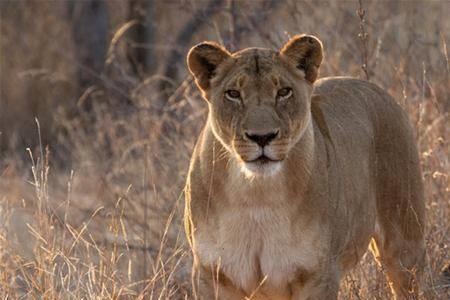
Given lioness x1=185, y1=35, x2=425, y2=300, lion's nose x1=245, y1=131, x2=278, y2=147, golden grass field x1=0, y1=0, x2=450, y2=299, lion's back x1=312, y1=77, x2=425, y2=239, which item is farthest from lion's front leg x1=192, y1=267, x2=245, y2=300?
lion's back x1=312, y1=77, x2=425, y2=239

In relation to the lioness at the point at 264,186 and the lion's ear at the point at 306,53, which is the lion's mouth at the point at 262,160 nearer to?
the lioness at the point at 264,186

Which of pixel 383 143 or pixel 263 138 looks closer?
pixel 263 138

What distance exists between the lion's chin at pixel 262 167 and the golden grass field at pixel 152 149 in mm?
581

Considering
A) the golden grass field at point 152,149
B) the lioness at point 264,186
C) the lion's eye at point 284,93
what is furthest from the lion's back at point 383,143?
the lion's eye at point 284,93

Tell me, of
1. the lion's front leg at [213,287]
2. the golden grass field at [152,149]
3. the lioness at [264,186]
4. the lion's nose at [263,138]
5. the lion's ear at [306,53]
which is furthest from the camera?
the golden grass field at [152,149]

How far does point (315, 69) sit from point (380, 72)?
11.1 feet

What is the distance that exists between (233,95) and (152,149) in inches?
133

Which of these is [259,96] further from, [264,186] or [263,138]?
[264,186]

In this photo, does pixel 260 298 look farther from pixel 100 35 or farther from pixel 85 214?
pixel 100 35

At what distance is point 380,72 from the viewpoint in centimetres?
789

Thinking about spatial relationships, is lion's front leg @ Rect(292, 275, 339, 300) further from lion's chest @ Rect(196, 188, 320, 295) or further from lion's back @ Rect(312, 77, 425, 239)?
lion's back @ Rect(312, 77, 425, 239)

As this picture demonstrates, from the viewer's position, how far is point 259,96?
4.29 m

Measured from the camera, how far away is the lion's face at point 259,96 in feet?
13.7

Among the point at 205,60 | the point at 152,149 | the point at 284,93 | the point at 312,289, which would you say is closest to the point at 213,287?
the point at 312,289
